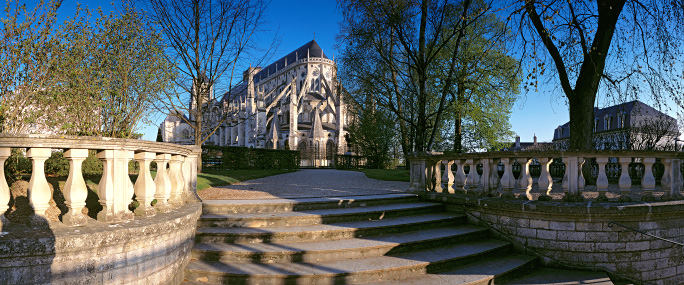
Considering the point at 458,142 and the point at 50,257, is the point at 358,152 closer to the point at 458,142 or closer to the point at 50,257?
the point at 458,142

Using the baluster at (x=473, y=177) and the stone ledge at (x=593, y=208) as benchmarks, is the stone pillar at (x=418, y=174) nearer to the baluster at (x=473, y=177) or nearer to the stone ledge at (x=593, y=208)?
the baluster at (x=473, y=177)

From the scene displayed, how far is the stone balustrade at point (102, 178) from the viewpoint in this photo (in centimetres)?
299

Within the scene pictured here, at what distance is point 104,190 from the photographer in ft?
10.9

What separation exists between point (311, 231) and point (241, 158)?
13.6 m

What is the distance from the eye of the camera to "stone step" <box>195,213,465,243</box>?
4703mm

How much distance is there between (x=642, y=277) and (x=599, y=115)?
41.3 meters

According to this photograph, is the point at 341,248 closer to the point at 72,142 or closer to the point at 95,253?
the point at 95,253

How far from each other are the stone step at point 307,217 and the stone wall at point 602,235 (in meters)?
1.85

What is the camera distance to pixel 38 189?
2998 mm

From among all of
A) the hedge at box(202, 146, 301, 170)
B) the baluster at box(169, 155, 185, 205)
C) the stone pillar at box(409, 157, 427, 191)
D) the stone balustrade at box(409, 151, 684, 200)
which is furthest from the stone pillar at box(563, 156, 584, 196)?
the hedge at box(202, 146, 301, 170)

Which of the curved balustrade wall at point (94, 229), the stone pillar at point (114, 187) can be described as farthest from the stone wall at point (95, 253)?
the stone pillar at point (114, 187)

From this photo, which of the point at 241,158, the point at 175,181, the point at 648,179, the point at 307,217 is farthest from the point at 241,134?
Answer: the point at 648,179

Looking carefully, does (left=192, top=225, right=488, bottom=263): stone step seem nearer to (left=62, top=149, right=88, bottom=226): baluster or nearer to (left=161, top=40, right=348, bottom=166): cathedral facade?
(left=62, top=149, right=88, bottom=226): baluster

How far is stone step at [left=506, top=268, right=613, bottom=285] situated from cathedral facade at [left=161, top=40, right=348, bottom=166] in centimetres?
3809
